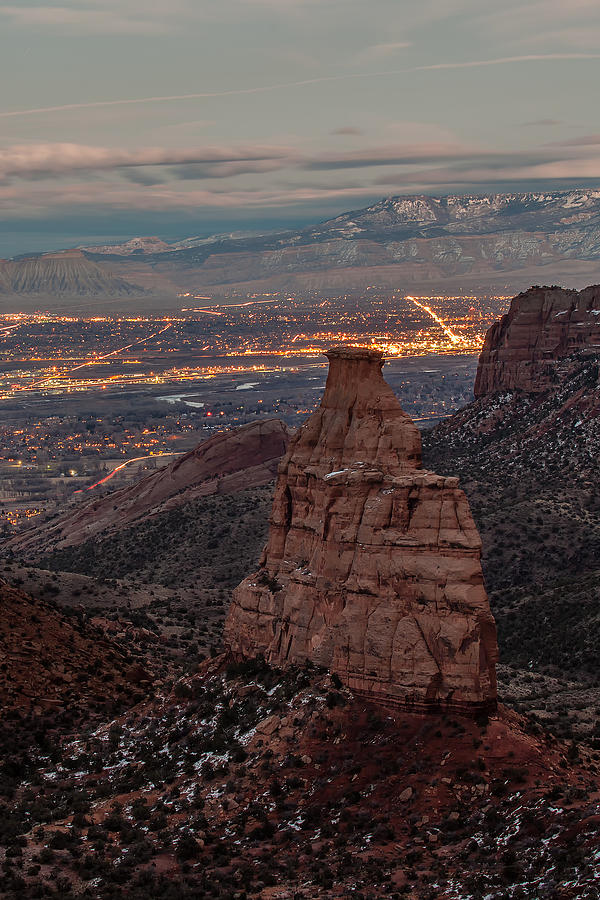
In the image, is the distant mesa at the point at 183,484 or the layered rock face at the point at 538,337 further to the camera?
the layered rock face at the point at 538,337

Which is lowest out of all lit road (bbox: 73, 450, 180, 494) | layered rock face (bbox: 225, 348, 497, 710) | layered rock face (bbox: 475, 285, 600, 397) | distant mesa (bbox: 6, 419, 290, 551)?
lit road (bbox: 73, 450, 180, 494)

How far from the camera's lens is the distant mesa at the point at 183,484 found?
105438 mm

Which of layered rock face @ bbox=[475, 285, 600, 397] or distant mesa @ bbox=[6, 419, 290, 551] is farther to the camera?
layered rock face @ bbox=[475, 285, 600, 397]

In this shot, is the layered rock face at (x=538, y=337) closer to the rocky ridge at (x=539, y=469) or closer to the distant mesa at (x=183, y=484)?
the rocky ridge at (x=539, y=469)

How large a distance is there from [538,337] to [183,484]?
2944cm

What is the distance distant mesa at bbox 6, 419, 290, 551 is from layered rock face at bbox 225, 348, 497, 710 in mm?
64070

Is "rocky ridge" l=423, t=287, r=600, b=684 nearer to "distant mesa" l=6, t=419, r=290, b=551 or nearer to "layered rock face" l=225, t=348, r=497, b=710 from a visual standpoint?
"distant mesa" l=6, t=419, r=290, b=551

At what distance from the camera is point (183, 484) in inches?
4341

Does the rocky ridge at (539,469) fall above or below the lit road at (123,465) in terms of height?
above

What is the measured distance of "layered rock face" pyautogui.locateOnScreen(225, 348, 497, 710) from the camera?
33.0 metres

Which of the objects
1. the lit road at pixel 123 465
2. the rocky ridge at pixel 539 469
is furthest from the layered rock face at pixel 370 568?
the lit road at pixel 123 465

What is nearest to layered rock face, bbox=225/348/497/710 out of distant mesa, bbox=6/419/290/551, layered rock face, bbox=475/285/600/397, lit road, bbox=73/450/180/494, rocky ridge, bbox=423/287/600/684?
rocky ridge, bbox=423/287/600/684

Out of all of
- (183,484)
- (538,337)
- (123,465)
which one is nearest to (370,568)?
(183,484)

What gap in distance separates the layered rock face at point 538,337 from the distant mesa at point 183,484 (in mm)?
17472
